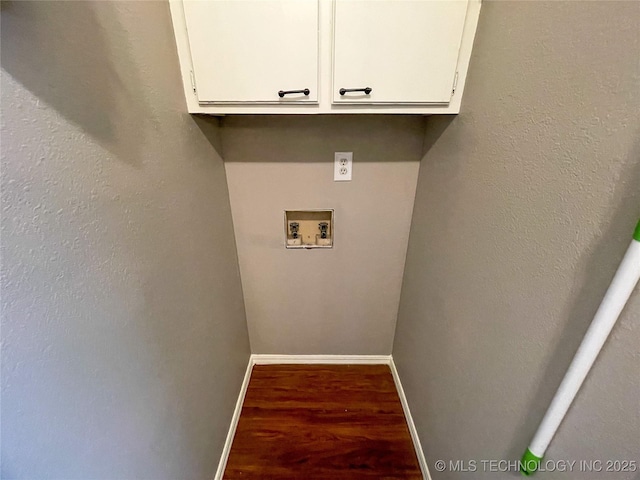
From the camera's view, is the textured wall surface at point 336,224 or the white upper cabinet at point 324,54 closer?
the white upper cabinet at point 324,54

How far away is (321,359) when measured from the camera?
71.4 inches

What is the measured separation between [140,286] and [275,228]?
2.63ft

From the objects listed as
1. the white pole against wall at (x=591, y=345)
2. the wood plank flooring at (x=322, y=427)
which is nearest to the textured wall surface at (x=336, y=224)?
the wood plank flooring at (x=322, y=427)

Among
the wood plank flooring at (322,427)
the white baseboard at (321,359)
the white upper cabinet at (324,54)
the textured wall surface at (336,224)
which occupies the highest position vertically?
the white upper cabinet at (324,54)

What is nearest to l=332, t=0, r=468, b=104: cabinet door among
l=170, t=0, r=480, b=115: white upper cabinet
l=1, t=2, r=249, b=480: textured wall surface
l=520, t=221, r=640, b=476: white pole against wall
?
l=170, t=0, r=480, b=115: white upper cabinet

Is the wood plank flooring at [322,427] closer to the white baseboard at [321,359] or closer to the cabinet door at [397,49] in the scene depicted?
the white baseboard at [321,359]

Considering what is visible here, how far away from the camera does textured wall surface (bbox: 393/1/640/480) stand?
45 cm

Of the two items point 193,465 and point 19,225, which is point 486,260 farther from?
point 193,465

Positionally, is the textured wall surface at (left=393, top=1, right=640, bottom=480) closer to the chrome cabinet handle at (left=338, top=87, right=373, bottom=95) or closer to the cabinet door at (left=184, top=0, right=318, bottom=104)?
the chrome cabinet handle at (left=338, top=87, right=373, bottom=95)

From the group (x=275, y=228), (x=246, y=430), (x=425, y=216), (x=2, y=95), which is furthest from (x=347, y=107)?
(x=246, y=430)

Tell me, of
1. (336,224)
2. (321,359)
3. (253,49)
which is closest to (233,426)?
(321,359)

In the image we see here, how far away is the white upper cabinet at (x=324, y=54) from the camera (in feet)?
2.67

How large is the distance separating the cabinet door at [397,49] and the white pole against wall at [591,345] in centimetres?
74

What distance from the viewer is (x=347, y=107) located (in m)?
0.94
